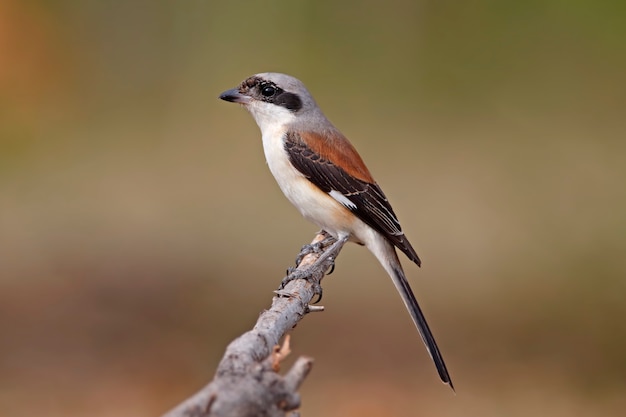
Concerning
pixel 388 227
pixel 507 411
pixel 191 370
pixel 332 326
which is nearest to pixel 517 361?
pixel 507 411

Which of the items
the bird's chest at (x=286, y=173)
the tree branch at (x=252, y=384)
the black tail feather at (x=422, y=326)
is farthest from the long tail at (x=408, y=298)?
the tree branch at (x=252, y=384)

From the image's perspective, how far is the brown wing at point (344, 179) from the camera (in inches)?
135

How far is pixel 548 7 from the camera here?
793 centimetres

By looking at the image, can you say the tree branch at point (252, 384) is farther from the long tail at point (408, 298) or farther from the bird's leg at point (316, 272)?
the long tail at point (408, 298)

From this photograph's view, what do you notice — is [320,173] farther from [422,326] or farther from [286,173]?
[422,326]

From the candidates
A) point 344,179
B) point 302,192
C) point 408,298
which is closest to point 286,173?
point 302,192

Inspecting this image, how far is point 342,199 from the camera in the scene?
343 centimetres

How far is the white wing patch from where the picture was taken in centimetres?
343

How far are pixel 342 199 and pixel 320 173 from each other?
12cm

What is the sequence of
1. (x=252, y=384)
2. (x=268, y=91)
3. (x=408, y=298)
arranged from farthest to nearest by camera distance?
(x=268, y=91)
(x=408, y=298)
(x=252, y=384)

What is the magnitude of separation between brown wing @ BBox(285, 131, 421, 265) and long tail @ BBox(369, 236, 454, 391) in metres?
0.07

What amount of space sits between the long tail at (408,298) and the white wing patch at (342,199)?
190mm

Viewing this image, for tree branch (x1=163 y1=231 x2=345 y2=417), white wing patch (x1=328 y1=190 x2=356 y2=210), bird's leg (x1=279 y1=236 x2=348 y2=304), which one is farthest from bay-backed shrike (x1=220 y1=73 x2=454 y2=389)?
tree branch (x1=163 y1=231 x2=345 y2=417)

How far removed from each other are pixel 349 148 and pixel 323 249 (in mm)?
404
